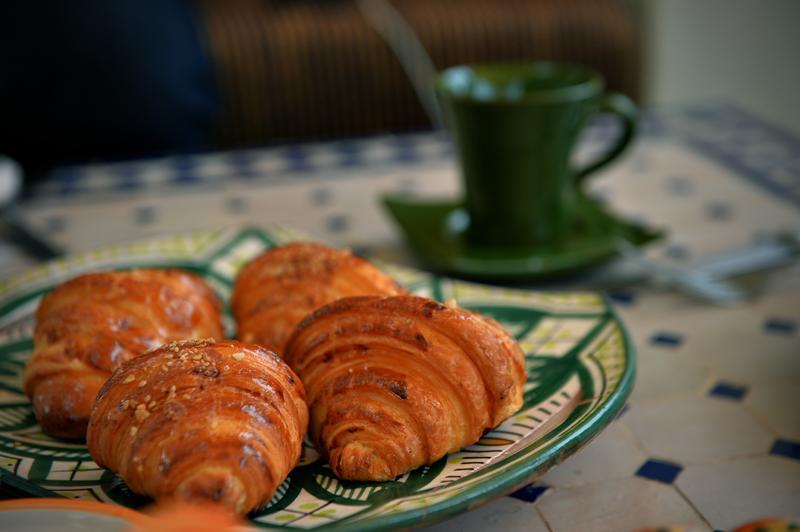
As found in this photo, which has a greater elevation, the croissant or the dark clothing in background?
the croissant

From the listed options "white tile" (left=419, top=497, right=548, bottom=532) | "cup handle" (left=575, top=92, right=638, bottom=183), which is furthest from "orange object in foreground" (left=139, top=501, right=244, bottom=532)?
"cup handle" (left=575, top=92, right=638, bottom=183)

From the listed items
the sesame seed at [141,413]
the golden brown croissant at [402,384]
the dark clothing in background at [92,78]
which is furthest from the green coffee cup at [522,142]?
the dark clothing in background at [92,78]

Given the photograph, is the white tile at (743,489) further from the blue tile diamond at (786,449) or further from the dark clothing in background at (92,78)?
the dark clothing in background at (92,78)

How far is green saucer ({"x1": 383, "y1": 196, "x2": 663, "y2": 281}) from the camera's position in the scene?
96cm

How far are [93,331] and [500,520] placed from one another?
0.31 m

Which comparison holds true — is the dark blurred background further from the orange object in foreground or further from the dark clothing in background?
the orange object in foreground

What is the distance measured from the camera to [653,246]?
1.07 meters

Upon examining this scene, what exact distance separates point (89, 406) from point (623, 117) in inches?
27.7

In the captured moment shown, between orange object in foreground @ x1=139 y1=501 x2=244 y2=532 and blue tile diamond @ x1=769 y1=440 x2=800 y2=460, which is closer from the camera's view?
orange object in foreground @ x1=139 y1=501 x2=244 y2=532

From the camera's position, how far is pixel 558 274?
96cm

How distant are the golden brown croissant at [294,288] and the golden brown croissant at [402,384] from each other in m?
0.09

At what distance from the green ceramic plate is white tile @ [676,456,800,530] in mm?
89

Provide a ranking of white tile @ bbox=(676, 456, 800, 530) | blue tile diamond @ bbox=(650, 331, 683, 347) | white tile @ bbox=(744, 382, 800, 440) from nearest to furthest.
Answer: white tile @ bbox=(676, 456, 800, 530) → white tile @ bbox=(744, 382, 800, 440) → blue tile diamond @ bbox=(650, 331, 683, 347)

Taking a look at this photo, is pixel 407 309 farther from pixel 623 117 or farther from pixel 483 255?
pixel 623 117
